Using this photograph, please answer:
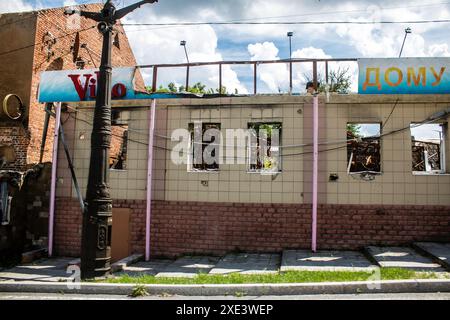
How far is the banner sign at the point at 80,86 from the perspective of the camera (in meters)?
10.9

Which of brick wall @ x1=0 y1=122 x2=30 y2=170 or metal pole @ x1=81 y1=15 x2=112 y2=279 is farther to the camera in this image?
brick wall @ x1=0 y1=122 x2=30 y2=170

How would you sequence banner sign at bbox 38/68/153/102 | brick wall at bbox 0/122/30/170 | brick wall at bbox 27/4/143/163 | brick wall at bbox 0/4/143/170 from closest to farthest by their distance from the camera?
banner sign at bbox 38/68/153/102
brick wall at bbox 0/122/30/170
brick wall at bbox 0/4/143/170
brick wall at bbox 27/4/143/163

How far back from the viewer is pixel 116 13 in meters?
7.74

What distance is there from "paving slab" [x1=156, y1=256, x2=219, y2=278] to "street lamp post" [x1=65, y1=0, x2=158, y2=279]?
5.12 ft

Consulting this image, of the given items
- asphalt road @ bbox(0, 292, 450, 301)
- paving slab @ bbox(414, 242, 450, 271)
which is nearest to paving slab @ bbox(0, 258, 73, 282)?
asphalt road @ bbox(0, 292, 450, 301)

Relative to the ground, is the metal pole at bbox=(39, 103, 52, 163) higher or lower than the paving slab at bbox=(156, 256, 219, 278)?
higher

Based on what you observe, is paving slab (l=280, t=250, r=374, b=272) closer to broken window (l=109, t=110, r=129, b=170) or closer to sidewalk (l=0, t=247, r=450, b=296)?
sidewalk (l=0, t=247, r=450, b=296)

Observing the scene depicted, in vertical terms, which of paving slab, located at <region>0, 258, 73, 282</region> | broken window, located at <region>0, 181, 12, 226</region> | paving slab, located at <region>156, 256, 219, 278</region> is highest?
broken window, located at <region>0, 181, 12, 226</region>

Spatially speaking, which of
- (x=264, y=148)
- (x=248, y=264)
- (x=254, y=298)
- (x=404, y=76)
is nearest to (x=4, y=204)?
(x=248, y=264)

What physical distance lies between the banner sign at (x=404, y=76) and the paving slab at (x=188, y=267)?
6049 millimetres

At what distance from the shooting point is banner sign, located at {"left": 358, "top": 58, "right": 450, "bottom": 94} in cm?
947

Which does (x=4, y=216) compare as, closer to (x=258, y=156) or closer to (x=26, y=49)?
(x=26, y=49)

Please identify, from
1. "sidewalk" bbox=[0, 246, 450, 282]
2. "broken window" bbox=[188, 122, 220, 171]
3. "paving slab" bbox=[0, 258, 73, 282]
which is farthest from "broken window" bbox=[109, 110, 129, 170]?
"sidewalk" bbox=[0, 246, 450, 282]

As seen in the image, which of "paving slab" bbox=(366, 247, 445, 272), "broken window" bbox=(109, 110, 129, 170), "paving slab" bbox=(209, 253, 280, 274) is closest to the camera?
"paving slab" bbox=(366, 247, 445, 272)
